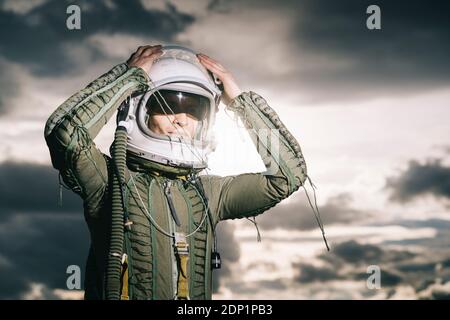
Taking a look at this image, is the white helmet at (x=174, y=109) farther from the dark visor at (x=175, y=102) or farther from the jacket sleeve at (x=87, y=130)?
the jacket sleeve at (x=87, y=130)

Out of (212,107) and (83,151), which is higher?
(212,107)

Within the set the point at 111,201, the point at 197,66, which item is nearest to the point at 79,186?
the point at 111,201

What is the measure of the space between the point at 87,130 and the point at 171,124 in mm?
861

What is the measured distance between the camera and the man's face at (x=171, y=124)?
5.86 meters

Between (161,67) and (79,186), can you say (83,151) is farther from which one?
(161,67)

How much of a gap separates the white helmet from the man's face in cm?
2

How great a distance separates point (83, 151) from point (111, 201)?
49 centimetres

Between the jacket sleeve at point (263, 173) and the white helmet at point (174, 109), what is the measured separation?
0.29 meters

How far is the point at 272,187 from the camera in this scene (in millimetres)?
5844

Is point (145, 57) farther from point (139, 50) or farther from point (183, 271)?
point (183, 271)

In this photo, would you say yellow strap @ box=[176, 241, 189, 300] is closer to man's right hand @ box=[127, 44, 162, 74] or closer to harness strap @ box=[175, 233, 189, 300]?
harness strap @ box=[175, 233, 189, 300]

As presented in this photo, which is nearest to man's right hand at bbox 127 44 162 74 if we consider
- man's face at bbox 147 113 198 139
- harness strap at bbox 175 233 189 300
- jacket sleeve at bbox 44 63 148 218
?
jacket sleeve at bbox 44 63 148 218

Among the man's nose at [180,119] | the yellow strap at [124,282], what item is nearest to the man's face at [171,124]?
the man's nose at [180,119]
